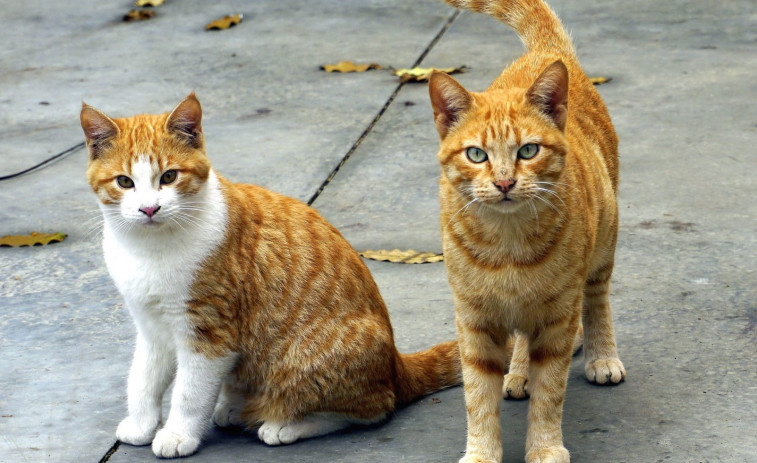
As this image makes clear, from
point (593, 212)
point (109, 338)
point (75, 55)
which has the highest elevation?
point (593, 212)

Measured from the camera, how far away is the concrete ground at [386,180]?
11.9ft

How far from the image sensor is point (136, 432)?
3.58 m

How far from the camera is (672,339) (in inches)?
161

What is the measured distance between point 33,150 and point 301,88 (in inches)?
73.8

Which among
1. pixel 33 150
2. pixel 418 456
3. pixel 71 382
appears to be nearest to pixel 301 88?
pixel 33 150

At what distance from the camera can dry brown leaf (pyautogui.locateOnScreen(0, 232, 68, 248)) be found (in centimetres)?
524

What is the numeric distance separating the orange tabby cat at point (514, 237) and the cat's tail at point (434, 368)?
48 centimetres

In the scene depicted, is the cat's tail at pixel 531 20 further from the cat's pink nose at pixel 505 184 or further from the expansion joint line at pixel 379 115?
the expansion joint line at pixel 379 115

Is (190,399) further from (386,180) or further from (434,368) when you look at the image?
(386,180)

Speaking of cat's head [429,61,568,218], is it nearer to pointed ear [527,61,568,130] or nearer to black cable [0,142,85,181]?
pointed ear [527,61,568,130]

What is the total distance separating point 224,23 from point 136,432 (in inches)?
226

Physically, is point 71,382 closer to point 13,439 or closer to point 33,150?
point 13,439

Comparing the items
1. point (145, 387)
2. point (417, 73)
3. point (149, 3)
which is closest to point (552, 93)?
point (145, 387)

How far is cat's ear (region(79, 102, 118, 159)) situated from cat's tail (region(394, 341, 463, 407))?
4.24 ft
